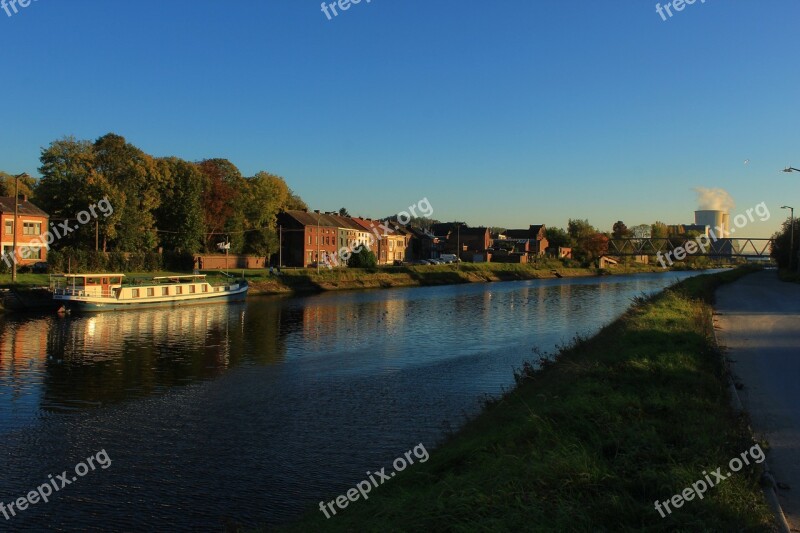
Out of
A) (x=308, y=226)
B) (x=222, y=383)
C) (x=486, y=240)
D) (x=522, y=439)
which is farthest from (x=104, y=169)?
(x=486, y=240)

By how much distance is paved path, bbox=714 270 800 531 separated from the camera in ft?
28.5

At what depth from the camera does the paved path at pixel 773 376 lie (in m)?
8.67

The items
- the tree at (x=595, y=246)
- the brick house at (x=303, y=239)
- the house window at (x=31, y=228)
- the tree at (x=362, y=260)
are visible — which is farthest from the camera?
the tree at (x=595, y=246)

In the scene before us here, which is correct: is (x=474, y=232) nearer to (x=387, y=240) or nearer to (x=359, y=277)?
(x=387, y=240)

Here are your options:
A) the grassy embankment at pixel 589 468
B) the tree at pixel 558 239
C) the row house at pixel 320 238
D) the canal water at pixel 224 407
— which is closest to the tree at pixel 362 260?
the row house at pixel 320 238

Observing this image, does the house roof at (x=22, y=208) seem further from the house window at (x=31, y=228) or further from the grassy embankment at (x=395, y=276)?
the grassy embankment at (x=395, y=276)

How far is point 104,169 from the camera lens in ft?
234

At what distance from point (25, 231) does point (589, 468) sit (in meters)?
68.9

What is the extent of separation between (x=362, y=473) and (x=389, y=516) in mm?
5054

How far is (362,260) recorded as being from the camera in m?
84.4

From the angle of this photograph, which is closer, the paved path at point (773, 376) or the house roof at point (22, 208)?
the paved path at point (773, 376)

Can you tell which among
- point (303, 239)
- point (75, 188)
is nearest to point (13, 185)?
point (75, 188)

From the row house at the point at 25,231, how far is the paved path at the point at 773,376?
6108 cm

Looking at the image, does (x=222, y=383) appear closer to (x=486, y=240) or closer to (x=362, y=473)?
(x=362, y=473)
